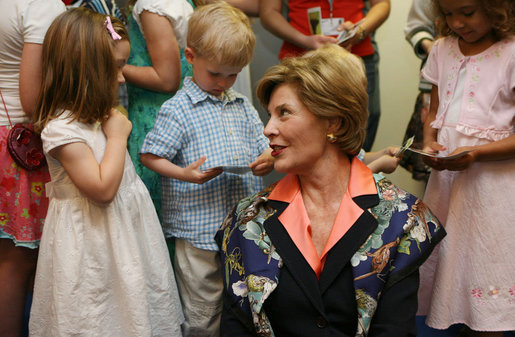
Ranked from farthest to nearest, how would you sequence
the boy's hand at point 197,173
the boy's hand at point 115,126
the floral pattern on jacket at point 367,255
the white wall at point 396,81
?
the white wall at point 396,81 → the boy's hand at point 197,173 → the boy's hand at point 115,126 → the floral pattern on jacket at point 367,255

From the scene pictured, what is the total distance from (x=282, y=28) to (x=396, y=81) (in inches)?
67.0

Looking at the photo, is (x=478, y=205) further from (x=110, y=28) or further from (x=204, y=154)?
(x=110, y=28)

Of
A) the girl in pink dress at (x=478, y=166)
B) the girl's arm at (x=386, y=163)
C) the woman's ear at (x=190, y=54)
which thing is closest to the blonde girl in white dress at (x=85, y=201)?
the woman's ear at (x=190, y=54)

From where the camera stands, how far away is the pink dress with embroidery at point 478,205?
197cm

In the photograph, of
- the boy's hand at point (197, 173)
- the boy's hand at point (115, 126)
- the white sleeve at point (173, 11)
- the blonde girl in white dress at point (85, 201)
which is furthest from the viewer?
the white sleeve at point (173, 11)

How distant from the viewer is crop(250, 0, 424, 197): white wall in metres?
4.05

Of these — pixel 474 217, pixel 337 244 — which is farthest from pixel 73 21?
pixel 474 217

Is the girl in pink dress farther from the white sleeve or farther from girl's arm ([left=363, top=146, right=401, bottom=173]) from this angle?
the white sleeve

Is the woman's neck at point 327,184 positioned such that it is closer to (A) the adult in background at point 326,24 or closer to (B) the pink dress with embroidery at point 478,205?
(B) the pink dress with embroidery at point 478,205

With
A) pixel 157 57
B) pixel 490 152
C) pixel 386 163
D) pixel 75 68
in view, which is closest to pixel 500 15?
pixel 490 152

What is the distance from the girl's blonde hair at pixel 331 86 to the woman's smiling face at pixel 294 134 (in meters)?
0.03

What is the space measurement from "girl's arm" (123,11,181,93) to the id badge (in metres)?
0.86

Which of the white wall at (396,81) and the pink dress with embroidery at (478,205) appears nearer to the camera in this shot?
the pink dress with embroidery at (478,205)

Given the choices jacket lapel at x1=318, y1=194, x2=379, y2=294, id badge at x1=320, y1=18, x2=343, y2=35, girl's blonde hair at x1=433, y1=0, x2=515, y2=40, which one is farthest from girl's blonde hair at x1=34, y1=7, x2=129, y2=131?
girl's blonde hair at x1=433, y1=0, x2=515, y2=40
